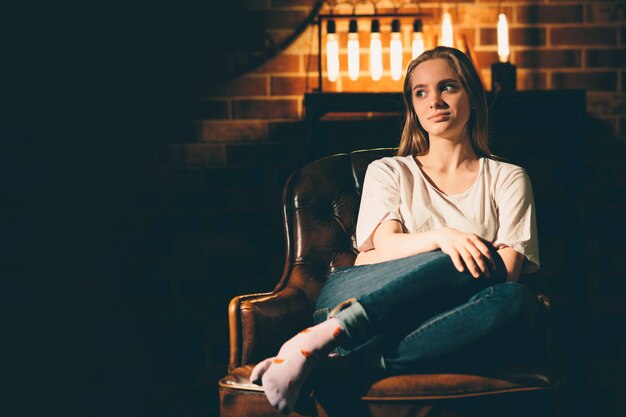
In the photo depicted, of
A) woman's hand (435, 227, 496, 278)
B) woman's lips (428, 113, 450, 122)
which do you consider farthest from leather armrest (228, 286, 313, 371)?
woman's lips (428, 113, 450, 122)

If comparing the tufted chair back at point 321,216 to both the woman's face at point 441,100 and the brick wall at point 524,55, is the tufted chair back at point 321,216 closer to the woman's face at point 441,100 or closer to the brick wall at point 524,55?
the woman's face at point 441,100

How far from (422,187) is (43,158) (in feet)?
5.38

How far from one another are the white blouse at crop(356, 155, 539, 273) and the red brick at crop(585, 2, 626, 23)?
116cm

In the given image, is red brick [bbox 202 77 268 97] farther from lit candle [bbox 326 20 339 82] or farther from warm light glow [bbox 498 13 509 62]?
warm light glow [bbox 498 13 509 62]

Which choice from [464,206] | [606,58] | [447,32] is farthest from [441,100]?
[606,58]

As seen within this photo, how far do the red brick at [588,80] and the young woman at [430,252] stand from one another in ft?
3.00

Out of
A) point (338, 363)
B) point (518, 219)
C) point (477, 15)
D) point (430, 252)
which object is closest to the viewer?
point (338, 363)

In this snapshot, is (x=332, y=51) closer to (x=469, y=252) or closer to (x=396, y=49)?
(x=396, y=49)

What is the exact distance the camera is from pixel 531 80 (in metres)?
2.61

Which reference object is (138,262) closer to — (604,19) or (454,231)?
(454,231)

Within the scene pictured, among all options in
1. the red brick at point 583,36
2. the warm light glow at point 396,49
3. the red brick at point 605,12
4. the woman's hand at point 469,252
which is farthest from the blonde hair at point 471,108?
the red brick at point 605,12

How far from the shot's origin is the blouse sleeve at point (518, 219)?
161cm

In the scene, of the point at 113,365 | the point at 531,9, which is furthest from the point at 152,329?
the point at 531,9

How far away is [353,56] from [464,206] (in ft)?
3.30
